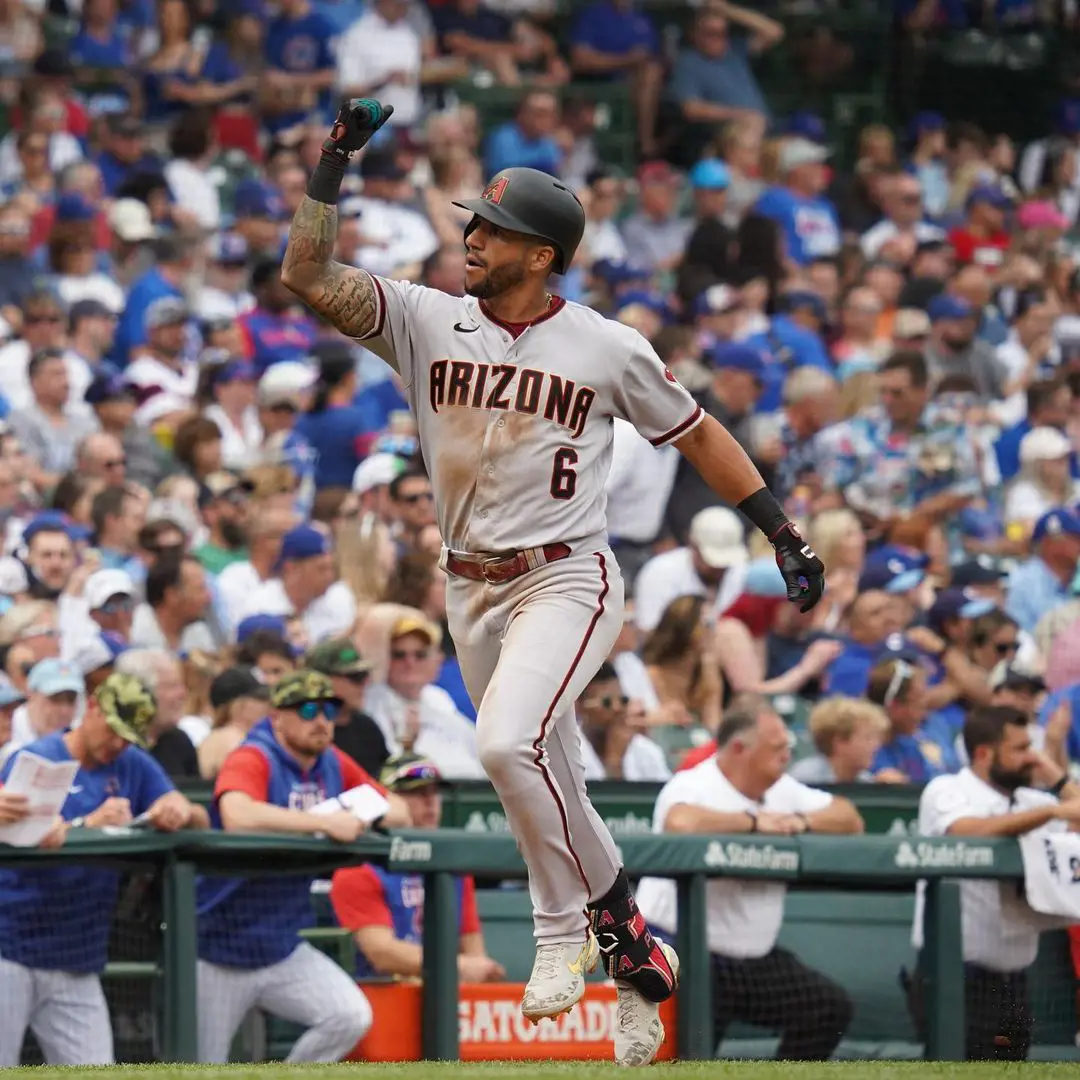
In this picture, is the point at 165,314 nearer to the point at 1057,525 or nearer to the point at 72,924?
the point at 1057,525

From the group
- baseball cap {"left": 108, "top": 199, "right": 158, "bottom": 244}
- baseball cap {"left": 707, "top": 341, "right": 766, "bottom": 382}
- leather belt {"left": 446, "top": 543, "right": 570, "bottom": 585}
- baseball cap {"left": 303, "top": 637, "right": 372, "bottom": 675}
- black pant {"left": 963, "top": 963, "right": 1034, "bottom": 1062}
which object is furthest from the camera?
baseball cap {"left": 108, "top": 199, "right": 158, "bottom": 244}

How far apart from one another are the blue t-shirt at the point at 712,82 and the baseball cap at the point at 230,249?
210 inches

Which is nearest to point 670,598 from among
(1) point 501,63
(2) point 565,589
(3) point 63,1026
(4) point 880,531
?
(4) point 880,531

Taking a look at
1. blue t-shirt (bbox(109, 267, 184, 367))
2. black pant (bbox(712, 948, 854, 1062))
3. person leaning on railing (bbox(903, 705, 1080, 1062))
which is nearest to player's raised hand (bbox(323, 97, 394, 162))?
black pant (bbox(712, 948, 854, 1062))

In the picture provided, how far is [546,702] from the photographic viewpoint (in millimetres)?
5844

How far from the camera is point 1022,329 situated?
1566 cm

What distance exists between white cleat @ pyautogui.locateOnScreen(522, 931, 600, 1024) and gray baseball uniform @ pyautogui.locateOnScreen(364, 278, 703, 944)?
37mm

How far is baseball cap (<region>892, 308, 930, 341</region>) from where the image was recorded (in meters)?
14.8

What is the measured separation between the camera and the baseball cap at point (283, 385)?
40.6 ft

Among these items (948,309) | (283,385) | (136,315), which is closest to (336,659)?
(283,385)

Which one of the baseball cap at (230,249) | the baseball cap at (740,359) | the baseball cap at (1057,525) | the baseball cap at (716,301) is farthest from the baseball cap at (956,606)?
the baseball cap at (230,249)

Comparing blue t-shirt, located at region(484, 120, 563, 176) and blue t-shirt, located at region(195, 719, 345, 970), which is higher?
blue t-shirt, located at region(484, 120, 563, 176)

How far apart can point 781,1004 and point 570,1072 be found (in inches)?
117

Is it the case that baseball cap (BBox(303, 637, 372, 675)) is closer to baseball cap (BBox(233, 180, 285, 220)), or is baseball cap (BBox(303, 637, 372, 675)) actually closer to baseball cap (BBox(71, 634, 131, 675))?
baseball cap (BBox(71, 634, 131, 675))
